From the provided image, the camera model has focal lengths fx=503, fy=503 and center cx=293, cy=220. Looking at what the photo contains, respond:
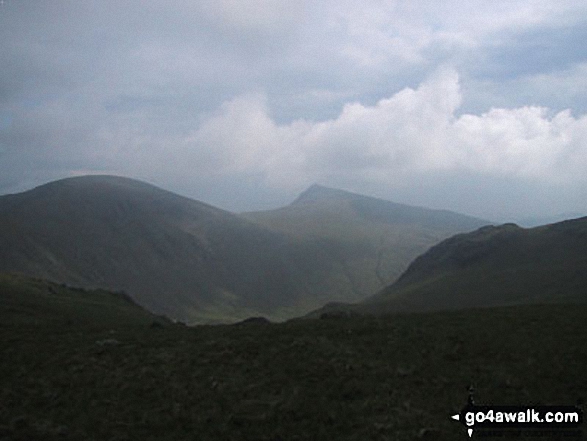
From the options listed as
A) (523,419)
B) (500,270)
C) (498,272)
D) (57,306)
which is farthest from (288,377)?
(500,270)

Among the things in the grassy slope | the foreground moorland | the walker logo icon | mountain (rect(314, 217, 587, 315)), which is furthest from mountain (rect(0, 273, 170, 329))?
the grassy slope

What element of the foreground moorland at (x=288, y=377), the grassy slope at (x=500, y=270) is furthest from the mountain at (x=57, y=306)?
the grassy slope at (x=500, y=270)

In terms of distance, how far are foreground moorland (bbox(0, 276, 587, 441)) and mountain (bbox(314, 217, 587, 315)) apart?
218 feet

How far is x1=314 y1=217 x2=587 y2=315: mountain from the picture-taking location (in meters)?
106

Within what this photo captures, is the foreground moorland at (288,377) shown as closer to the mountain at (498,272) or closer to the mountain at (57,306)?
the mountain at (57,306)

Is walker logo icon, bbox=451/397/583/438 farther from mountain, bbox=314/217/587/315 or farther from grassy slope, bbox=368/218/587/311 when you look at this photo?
mountain, bbox=314/217/587/315

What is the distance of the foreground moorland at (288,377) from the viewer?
17094 millimetres

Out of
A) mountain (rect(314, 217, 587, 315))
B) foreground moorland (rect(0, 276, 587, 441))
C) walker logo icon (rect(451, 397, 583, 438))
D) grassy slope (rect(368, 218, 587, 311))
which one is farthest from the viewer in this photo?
grassy slope (rect(368, 218, 587, 311))

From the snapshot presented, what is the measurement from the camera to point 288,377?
2119cm

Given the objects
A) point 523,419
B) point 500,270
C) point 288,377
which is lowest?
point 500,270

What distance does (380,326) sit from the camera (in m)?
29.1

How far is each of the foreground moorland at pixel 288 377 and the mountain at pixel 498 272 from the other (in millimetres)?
66339

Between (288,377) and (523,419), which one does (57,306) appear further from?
(523,419)

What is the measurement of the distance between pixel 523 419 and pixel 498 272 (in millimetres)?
127138
